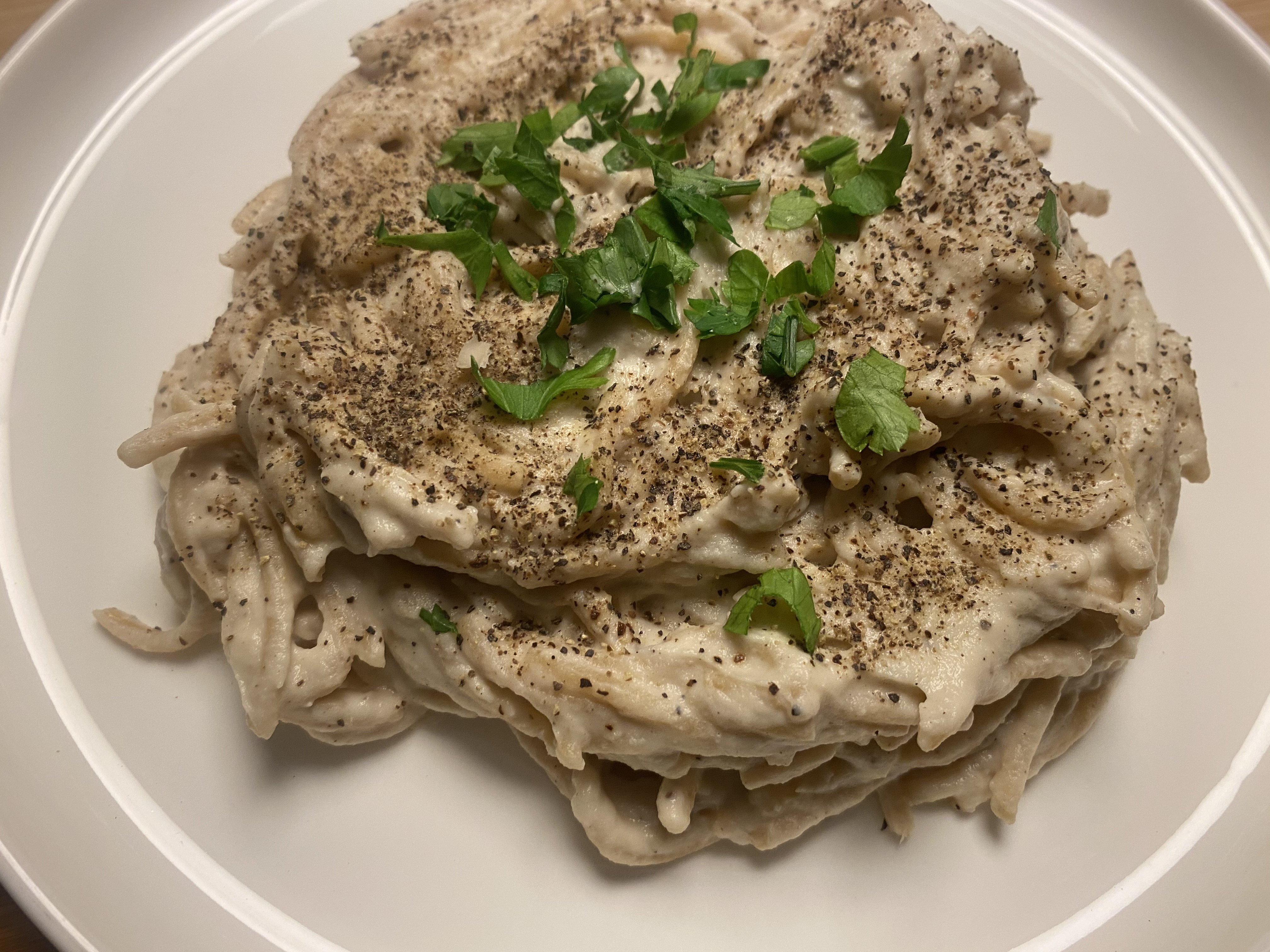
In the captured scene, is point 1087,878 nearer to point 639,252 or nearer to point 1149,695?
point 1149,695

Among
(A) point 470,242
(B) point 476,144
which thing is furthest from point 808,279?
(B) point 476,144

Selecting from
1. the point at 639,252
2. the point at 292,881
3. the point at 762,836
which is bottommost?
the point at 292,881

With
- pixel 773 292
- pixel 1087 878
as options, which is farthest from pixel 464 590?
pixel 1087 878

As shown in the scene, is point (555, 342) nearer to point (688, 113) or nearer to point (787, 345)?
point (787, 345)

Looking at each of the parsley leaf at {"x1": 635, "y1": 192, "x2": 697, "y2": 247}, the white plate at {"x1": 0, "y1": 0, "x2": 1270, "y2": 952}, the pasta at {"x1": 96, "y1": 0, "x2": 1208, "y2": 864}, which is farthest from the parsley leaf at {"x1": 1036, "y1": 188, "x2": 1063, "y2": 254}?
the white plate at {"x1": 0, "y1": 0, "x2": 1270, "y2": 952}

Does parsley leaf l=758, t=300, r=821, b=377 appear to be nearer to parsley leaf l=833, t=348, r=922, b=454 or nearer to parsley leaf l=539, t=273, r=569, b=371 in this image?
parsley leaf l=833, t=348, r=922, b=454

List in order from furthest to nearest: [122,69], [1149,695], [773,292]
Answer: [122,69] → [1149,695] → [773,292]
